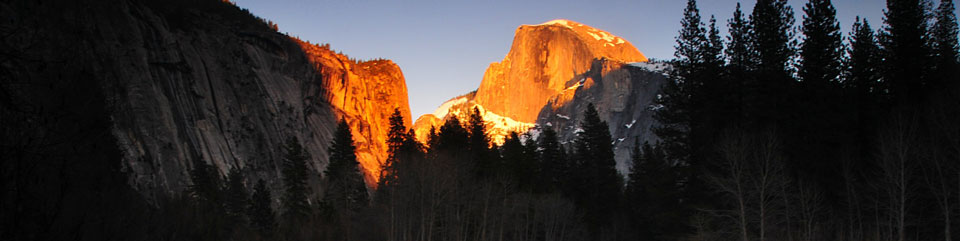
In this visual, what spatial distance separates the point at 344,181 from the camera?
139ft

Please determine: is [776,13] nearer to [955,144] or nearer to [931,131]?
[931,131]

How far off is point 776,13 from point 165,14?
212ft

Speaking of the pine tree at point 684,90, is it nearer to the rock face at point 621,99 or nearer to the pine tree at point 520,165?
the pine tree at point 520,165

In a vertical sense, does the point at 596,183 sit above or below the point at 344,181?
above

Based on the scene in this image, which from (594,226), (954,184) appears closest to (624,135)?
(594,226)

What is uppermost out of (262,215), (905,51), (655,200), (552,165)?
(905,51)

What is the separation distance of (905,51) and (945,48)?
533 cm

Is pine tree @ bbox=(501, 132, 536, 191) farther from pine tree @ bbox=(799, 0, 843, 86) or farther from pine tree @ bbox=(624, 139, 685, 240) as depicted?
pine tree @ bbox=(799, 0, 843, 86)

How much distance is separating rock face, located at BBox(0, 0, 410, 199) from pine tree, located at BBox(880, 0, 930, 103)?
1622 inches

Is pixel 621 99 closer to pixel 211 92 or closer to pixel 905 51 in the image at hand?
pixel 211 92

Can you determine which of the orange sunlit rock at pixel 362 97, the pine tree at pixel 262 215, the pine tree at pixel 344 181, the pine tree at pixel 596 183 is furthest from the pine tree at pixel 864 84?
the orange sunlit rock at pixel 362 97

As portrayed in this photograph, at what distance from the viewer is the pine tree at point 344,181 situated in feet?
136

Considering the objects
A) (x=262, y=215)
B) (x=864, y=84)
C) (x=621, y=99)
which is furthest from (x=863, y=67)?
(x=621, y=99)

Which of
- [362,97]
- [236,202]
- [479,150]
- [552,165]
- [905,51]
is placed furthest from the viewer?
[362,97]
